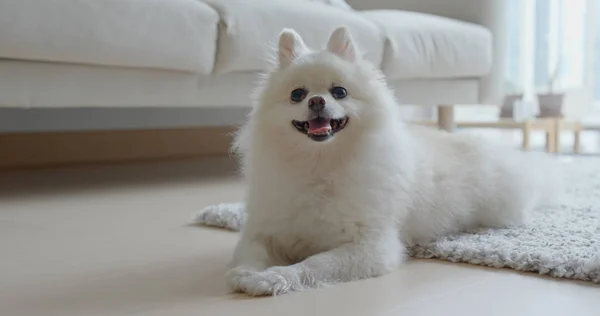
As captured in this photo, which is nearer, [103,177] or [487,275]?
[487,275]

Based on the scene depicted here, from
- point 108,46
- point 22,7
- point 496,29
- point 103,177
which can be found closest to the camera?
point 22,7

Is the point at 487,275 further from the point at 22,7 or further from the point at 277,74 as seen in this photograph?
the point at 22,7

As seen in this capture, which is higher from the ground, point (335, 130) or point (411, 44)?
point (411, 44)

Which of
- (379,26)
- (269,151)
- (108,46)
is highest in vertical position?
(379,26)

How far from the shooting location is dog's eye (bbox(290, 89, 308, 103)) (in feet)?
3.79

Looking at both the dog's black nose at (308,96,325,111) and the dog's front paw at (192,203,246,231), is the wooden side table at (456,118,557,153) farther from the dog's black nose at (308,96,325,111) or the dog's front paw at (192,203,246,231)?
the dog's black nose at (308,96,325,111)

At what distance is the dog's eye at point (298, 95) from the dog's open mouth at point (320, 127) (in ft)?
0.13

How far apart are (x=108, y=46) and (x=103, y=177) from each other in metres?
0.82

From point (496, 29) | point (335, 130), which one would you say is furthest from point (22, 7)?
point (496, 29)

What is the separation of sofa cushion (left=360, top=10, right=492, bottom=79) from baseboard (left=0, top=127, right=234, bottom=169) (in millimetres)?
739

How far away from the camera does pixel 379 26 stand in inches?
106

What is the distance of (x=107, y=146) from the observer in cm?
325

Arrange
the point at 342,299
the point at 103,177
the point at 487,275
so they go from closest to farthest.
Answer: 1. the point at 342,299
2. the point at 487,275
3. the point at 103,177

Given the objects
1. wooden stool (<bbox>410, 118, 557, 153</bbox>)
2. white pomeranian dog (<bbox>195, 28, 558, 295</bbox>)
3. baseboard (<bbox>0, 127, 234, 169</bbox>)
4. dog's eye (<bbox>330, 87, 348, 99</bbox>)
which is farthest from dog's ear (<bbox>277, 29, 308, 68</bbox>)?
wooden stool (<bbox>410, 118, 557, 153</bbox>)
